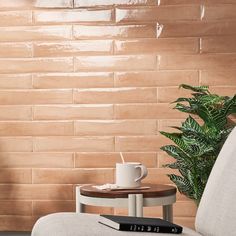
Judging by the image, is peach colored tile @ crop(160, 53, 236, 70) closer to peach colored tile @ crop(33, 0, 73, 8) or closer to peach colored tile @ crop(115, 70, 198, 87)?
peach colored tile @ crop(115, 70, 198, 87)

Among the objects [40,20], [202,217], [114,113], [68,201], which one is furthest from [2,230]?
[202,217]

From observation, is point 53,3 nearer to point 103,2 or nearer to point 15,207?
point 103,2

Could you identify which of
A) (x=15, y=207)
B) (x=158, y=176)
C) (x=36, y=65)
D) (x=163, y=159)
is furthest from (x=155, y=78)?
(x=15, y=207)

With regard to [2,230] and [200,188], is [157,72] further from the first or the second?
[2,230]

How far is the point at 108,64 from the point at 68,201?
880 millimetres

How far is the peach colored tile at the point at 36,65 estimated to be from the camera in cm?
381

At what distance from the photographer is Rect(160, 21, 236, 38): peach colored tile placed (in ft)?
12.1

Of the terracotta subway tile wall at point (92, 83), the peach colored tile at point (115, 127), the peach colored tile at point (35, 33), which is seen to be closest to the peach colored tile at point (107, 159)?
the terracotta subway tile wall at point (92, 83)

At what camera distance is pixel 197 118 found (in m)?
3.71

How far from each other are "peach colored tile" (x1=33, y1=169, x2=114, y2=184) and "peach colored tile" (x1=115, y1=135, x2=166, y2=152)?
17 centimetres

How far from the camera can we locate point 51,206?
3.84m

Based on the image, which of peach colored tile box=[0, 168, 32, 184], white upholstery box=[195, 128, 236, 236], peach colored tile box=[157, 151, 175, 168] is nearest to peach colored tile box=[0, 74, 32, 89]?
peach colored tile box=[0, 168, 32, 184]

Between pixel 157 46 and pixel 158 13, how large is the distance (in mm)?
198

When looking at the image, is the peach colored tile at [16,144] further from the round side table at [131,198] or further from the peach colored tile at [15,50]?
the round side table at [131,198]
